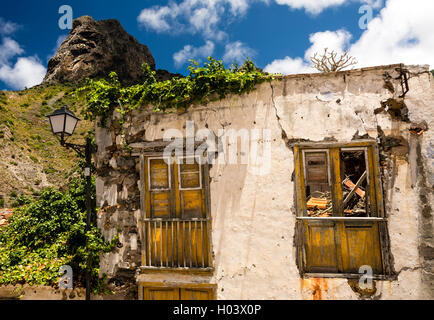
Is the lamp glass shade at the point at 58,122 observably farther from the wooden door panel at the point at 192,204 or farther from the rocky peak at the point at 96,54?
the rocky peak at the point at 96,54

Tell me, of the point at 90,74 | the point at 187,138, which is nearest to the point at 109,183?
the point at 187,138

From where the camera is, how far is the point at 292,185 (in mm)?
4938

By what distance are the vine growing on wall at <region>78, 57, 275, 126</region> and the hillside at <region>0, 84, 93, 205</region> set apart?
22.8 meters

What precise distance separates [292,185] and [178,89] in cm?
295

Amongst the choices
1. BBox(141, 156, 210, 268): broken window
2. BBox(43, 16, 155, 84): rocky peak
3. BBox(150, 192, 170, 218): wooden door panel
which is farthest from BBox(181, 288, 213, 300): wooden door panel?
BBox(43, 16, 155, 84): rocky peak

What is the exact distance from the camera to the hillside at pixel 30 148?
27844 mm

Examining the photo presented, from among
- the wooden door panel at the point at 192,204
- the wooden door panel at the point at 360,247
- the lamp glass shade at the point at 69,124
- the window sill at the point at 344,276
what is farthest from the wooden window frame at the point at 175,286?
the lamp glass shade at the point at 69,124

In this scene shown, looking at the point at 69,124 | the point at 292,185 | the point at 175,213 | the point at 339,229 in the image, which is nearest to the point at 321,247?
the point at 339,229

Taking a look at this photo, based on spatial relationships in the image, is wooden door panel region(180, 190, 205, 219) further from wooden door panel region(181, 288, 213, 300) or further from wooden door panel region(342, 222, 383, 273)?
wooden door panel region(342, 222, 383, 273)

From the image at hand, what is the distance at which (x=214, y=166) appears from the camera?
17.1ft

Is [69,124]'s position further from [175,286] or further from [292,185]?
[292,185]

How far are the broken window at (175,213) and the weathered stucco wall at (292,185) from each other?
0.23m
